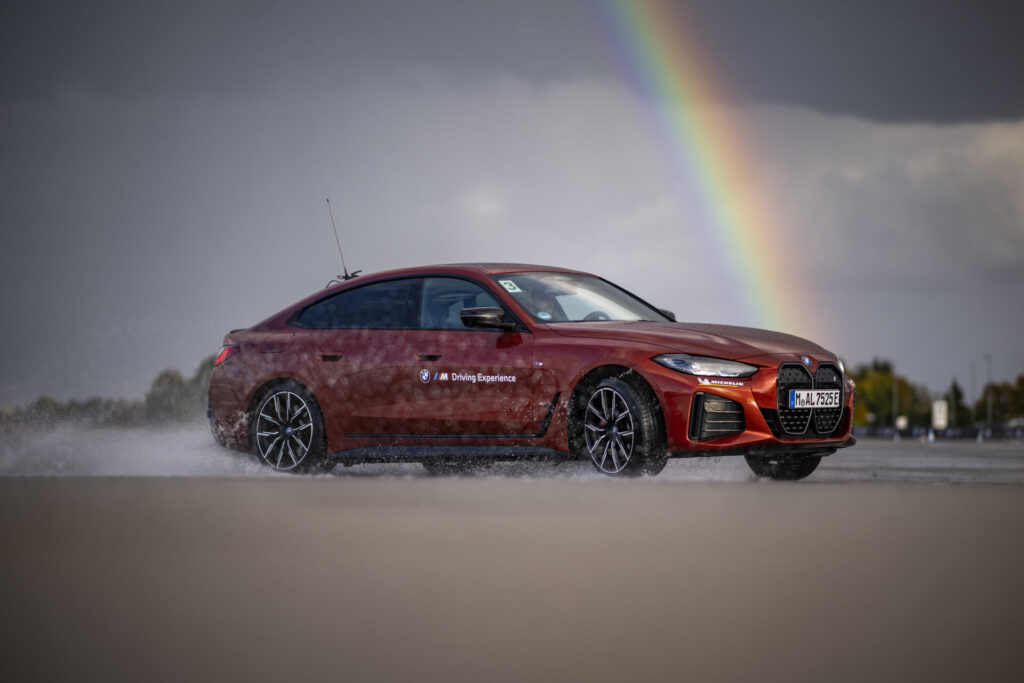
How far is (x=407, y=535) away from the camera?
5512 mm

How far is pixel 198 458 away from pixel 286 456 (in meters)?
1.12

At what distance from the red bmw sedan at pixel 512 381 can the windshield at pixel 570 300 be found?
2 centimetres

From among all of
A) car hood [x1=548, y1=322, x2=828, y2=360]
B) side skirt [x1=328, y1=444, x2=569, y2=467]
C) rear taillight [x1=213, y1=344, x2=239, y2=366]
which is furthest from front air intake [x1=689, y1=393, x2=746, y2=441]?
rear taillight [x1=213, y1=344, x2=239, y2=366]

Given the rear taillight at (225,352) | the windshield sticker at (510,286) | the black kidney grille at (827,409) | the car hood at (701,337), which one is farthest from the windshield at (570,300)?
the rear taillight at (225,352)

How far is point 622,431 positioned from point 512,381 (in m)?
0.92

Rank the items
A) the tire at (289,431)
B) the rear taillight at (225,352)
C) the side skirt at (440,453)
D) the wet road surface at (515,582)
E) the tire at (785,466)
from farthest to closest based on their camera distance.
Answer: the rear taillight at (225,352), the tire at (289,431), the tire at (785,466), the side skirt at (440,453), the wet road surface at (515,582)

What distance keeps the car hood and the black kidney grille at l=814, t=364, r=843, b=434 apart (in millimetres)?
161

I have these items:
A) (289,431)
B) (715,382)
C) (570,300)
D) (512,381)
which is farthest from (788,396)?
(289,431)

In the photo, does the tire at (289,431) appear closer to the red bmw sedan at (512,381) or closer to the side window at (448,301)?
the red bmw sedan at (512,381)

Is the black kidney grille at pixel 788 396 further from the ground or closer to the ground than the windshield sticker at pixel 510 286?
closer to the ground

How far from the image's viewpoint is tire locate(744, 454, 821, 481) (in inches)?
358

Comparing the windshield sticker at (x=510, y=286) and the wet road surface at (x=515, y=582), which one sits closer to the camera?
the wet road surface at (x=515, y=582)

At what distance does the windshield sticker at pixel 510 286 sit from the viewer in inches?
369

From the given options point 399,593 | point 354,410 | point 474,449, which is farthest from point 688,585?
point 354,410
